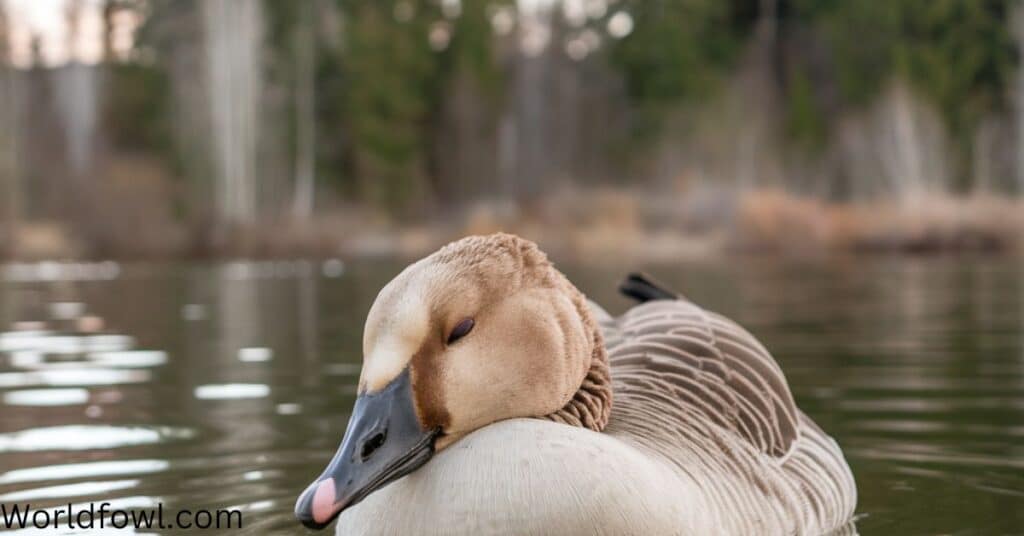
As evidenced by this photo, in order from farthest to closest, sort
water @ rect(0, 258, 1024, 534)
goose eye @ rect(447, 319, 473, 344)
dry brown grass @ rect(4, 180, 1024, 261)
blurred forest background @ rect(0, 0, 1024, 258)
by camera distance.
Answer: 1. blurred forest background @ rect(0, 0, 1024, 258)
2. dry brown grass @ rect(4, 180, 1024, 261)
3. water @ rect(0, 258, 1024, 534)
4. goose eye @ rect(447, 319, 473, 344)

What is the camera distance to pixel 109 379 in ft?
29.3

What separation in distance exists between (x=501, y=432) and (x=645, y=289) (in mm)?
2288

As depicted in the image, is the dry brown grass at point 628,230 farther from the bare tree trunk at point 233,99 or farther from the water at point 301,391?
the water at point 301,391

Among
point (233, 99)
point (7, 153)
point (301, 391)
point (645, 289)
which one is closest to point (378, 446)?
point (645, 289)

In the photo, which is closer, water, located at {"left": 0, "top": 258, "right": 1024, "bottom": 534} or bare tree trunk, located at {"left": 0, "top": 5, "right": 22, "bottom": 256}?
water, located at {"left": 0, "top": 258, "right": 1024, "bottom": 534}

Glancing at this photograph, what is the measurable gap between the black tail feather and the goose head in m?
1.83

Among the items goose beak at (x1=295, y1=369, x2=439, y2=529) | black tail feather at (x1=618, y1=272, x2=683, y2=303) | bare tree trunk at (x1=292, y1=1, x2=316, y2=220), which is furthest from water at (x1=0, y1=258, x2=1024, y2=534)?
bare tree trunk at (x1=292, y1=1, x2=316, y2=220)

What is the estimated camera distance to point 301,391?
8.28 meters

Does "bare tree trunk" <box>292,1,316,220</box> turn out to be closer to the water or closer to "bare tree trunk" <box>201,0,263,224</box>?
"bare tree trunk" <box>201,0,263,224</box>

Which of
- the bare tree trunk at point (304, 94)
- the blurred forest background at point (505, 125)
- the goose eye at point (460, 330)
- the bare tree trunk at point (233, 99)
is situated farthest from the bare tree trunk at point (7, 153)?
the goose eye at point (460, 330)

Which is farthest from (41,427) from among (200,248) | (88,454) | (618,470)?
(200,248)

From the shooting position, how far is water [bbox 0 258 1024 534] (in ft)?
16.9

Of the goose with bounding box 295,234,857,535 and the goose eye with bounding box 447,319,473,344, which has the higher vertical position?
the goose eye with bounding box 447,319,473,344

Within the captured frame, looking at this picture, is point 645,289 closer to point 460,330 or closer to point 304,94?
point 460,330
